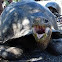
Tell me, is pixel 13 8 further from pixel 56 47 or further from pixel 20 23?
pixel 56 47

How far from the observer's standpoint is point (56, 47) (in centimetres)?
381

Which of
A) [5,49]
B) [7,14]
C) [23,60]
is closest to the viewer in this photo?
[23,60]

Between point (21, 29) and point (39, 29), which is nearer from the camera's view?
point (39, 29)

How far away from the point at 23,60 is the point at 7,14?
109 centimetres

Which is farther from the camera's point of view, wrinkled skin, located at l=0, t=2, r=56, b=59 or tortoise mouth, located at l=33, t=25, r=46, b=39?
wrinkled skin, located at l=0, t=2, r=56, b=59

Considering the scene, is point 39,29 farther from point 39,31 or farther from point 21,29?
point 21,29

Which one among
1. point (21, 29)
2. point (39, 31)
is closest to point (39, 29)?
point (39, 31)

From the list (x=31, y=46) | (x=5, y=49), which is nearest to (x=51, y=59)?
(x=31, y=46)

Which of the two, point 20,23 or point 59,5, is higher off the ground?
point 20,23

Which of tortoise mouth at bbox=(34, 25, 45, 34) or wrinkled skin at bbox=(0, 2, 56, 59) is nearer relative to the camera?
tortoise mouth at bbox=(34, 25, 45, 34)

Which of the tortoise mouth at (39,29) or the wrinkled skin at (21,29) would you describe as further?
the wrinkled skin at (21,29)

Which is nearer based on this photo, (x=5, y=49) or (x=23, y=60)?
(x=23, y=60)

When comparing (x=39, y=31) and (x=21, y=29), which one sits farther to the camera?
(x=21, y=29)

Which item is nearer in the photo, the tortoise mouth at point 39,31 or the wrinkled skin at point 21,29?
the tortoise mouth at point 39,31
